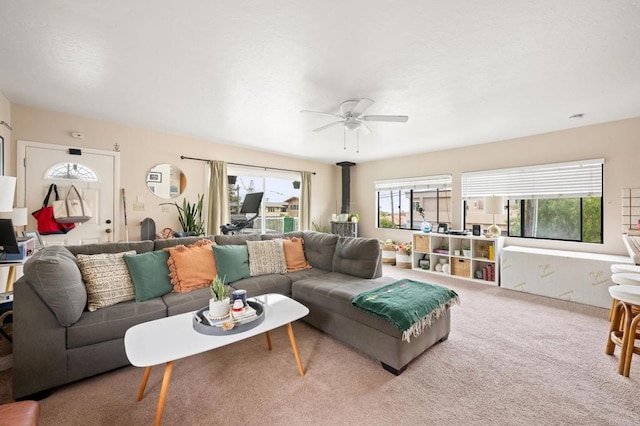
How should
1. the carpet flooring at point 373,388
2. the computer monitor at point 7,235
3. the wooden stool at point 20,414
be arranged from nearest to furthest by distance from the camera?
1. the wooden stool at point 20,414
2. the carpet flooring at point 373,388
3. the computer monitor at point 7,235

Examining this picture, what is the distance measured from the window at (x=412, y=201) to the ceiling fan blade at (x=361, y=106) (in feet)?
10.3

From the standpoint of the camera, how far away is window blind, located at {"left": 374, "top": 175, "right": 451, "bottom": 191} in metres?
5.34

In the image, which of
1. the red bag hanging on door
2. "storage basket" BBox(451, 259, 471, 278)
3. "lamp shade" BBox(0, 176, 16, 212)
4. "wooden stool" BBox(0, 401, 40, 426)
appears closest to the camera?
"wooden stool" BBox(0, 401, 40, 426)

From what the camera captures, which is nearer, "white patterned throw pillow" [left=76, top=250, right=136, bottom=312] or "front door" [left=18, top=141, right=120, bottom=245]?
"white patterned throw pillow" [left=76, top=250, right=136, bottom=312]

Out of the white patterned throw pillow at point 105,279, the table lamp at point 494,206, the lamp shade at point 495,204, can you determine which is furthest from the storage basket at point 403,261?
the white patterned throw pillow at point 105,279

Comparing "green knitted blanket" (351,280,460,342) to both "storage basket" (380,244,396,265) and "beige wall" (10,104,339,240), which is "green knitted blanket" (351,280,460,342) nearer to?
"storage basket" (380,244,396,265)

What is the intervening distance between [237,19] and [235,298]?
1.93 metres

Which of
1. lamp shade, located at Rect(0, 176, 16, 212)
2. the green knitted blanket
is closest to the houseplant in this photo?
lamp shade, located at Rect(0, 176, 16, 212)

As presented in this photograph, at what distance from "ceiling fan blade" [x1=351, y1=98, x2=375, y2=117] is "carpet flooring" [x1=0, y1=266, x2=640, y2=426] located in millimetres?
2412

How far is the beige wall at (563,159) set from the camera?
352 cm

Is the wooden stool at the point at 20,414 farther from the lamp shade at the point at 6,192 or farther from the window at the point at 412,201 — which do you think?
the window at the point at 412,201

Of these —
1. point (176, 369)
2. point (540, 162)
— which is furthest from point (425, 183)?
point (176, 369)

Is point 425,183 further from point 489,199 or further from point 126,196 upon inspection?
point 126,196

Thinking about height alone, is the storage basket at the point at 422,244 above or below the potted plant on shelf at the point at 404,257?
above
